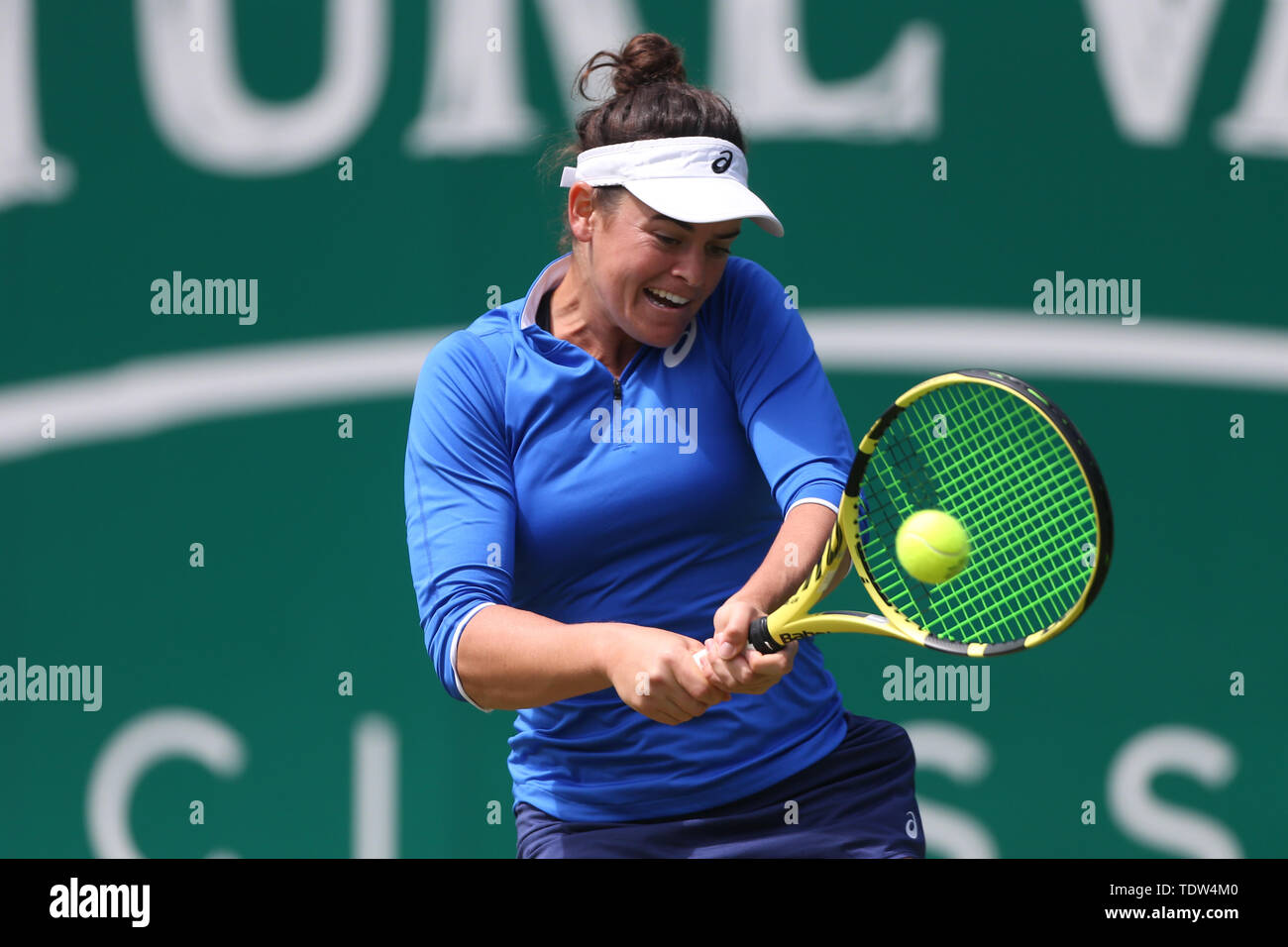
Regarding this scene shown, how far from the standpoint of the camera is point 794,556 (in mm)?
2047

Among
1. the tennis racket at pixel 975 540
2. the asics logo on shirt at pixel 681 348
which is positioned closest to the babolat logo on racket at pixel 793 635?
the tennis racket at pixel 975 540

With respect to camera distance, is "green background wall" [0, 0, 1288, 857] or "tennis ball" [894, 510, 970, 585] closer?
"tennis ball" [894, 510, 970, 585]

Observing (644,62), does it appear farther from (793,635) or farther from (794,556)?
(793,635)

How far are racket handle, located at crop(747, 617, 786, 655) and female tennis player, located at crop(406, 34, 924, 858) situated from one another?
8 cm

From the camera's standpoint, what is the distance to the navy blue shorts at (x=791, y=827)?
2068mm

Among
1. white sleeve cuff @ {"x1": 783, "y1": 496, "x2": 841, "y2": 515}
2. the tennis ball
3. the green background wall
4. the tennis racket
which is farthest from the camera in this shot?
the green background wall

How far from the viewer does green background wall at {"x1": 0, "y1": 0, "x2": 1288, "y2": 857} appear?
3518 mm

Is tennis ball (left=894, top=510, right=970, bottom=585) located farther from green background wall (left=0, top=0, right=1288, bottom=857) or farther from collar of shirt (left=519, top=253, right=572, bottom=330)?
green background wall (left=0, top=0, right=1288, bottom=857)

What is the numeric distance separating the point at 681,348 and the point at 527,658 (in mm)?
531

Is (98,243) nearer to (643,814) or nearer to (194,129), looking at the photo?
(194,129)

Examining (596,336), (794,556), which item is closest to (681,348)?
(596,336)

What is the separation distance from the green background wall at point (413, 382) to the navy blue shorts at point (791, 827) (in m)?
1.36

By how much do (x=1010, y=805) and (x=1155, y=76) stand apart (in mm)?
1796

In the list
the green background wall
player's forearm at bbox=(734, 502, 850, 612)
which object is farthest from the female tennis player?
the green background wall
